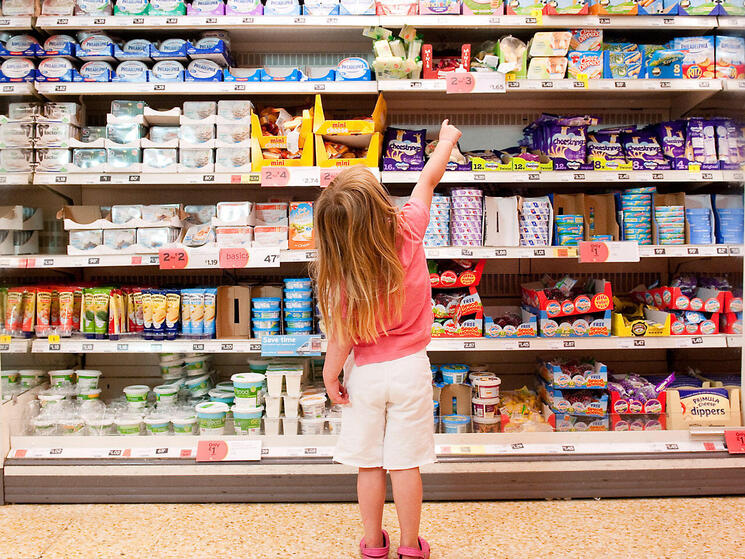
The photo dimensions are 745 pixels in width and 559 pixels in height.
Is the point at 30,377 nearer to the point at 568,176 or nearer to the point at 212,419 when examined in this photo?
the point at 212,419

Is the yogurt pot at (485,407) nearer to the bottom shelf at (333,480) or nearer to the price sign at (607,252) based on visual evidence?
the bottom shelf at (333,480)

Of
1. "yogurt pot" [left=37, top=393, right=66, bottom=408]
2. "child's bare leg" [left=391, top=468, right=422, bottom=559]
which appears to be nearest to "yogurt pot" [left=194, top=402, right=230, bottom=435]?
"yogurt pot" [left=37, top=393, right=66, bottom=408]

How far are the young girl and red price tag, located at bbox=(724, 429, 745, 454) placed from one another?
148 centimetres

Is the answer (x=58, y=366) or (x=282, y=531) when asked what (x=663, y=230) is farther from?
(x=58, y=366)

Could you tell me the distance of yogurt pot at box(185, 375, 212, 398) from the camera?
114 inches

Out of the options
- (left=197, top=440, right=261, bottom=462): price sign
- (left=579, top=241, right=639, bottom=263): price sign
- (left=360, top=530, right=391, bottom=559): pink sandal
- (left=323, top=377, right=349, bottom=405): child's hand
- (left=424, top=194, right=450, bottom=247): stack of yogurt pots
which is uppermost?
(left=424, top=194, right=450, bottom=247): stack of yogurt pots

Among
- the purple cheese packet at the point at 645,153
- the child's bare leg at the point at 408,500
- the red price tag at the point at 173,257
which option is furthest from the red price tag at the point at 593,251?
the red price tag at the point at 173,257

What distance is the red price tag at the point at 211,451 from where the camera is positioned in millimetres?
2490

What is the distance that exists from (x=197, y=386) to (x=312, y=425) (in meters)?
0.69

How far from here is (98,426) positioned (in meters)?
2.65

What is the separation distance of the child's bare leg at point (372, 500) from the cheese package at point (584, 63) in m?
2.01

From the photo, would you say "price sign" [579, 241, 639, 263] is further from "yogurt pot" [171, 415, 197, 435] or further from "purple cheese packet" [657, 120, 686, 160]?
"yogurt pot" [171, 415, 197, 435]

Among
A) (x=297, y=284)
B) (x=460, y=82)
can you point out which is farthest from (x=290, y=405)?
(x=460, y=82)

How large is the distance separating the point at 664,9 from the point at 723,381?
5.92 ft
